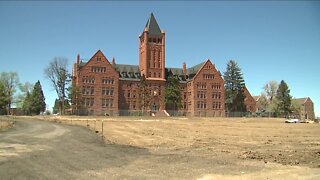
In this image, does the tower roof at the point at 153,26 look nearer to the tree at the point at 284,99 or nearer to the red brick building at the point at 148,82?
the red brick building at the point at 148,82

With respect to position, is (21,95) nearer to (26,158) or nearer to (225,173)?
(26,158)

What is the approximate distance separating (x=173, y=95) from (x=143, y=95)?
9559 mm

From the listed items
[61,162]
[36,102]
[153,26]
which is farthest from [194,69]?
[61,162]

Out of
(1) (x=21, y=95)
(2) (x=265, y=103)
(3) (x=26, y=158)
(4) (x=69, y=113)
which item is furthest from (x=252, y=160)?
(2) (x=265, y=103)

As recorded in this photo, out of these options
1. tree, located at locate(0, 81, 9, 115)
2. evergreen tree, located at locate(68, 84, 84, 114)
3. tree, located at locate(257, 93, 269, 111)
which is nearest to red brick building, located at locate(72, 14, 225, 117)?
evergreen tree, located at locate(68, 84, 84, 114)

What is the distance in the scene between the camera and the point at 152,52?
116438mm

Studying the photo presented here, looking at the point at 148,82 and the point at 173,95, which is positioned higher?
the point at 148,82

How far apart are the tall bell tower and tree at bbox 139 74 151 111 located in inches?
196

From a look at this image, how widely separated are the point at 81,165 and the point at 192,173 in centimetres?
538

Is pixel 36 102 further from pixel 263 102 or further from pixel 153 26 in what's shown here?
pixel 263 102

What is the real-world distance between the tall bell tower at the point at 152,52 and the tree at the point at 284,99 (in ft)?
137

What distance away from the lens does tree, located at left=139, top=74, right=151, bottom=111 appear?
4274 inches

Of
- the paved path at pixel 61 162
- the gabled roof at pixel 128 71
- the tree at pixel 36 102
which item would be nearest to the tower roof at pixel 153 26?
the gabled roof at pixel 128 71

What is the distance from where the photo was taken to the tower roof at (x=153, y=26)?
11794cm
